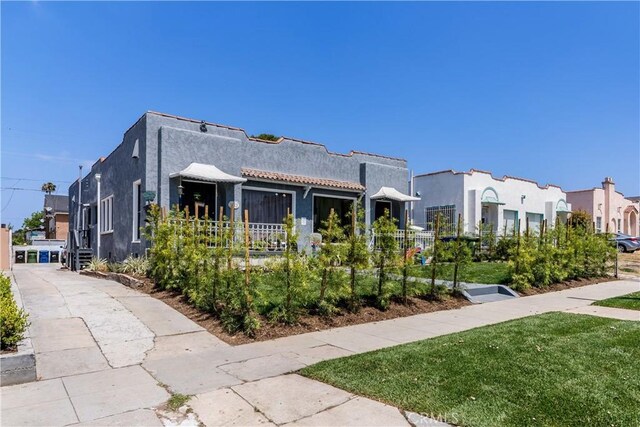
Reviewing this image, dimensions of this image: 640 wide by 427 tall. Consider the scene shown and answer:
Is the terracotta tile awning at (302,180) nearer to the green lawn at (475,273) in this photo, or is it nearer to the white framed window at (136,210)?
the white framed window at (136,210)

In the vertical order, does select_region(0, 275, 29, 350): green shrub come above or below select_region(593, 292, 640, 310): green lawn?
above

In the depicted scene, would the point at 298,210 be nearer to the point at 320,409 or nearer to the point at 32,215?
the point at 320,409

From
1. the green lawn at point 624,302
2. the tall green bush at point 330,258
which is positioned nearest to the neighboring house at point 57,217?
the tall green bush at point 330,258

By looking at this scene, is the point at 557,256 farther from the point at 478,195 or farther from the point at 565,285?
the point at 478,195

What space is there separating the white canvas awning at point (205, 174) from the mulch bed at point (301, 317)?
3.80 meters

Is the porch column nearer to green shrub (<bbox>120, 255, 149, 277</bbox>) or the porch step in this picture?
green shrub (<bbox>120, 255, 149, 277</bbox>)

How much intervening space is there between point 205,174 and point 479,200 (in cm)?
1652

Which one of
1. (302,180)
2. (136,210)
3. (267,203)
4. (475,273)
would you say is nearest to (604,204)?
(475,273)

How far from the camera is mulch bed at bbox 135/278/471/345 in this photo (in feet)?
22.5

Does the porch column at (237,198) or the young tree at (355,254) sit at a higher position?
the porch column at (237,198)

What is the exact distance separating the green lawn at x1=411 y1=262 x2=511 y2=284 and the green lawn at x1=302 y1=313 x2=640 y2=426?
316cm

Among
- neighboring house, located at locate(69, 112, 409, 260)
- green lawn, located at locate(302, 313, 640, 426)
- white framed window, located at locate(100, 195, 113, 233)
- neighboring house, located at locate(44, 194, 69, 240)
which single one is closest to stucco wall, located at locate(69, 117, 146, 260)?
neighboring house, located at locate(69, 112, 409, 260)

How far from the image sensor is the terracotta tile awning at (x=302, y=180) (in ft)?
49.1

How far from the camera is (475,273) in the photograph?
1418 cm
